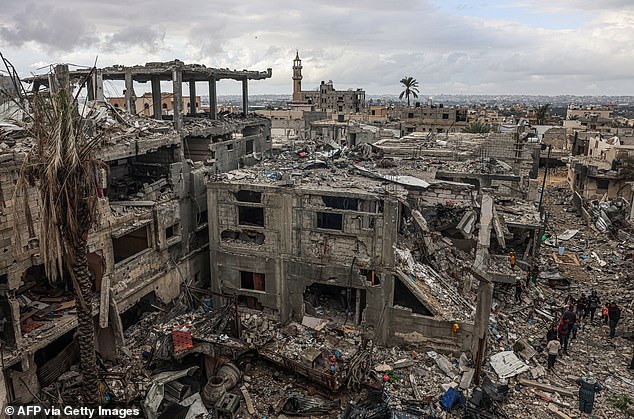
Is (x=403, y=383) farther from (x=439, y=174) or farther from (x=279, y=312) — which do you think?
(x=439, y=174)

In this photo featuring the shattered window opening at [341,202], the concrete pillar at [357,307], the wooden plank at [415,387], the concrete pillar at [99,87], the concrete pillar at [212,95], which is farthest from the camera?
the concrete pillar at [212,95]

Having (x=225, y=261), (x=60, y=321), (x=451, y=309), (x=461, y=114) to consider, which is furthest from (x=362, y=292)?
(x=461, y=114)

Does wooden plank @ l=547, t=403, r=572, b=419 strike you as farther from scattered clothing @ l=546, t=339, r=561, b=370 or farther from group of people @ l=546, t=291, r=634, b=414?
scattered clothing @ l=546, t=339, r=561, b=370

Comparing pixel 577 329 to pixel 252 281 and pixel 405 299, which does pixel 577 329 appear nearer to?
pixel 405 299

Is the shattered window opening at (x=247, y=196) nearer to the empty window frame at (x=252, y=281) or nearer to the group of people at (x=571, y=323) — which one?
the empty window frame at (x=252, y=281)

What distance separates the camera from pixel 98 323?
15023 mm

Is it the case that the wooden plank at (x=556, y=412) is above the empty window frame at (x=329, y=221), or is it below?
below

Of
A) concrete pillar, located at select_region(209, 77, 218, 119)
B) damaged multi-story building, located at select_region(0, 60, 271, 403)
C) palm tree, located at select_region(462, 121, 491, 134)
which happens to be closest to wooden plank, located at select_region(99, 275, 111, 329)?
damaged multi-story building, located at select_region(0, 60, 271, 403)

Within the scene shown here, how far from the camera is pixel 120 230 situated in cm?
1582

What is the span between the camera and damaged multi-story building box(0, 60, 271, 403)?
1248 centimetres

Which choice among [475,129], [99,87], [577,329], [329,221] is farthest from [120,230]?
[475,129]

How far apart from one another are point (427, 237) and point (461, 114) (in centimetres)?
4587

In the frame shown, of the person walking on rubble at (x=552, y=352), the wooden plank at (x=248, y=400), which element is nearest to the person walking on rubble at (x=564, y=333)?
the person walking on rubble at (x=552, y=352)

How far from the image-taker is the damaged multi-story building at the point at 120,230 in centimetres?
1248
